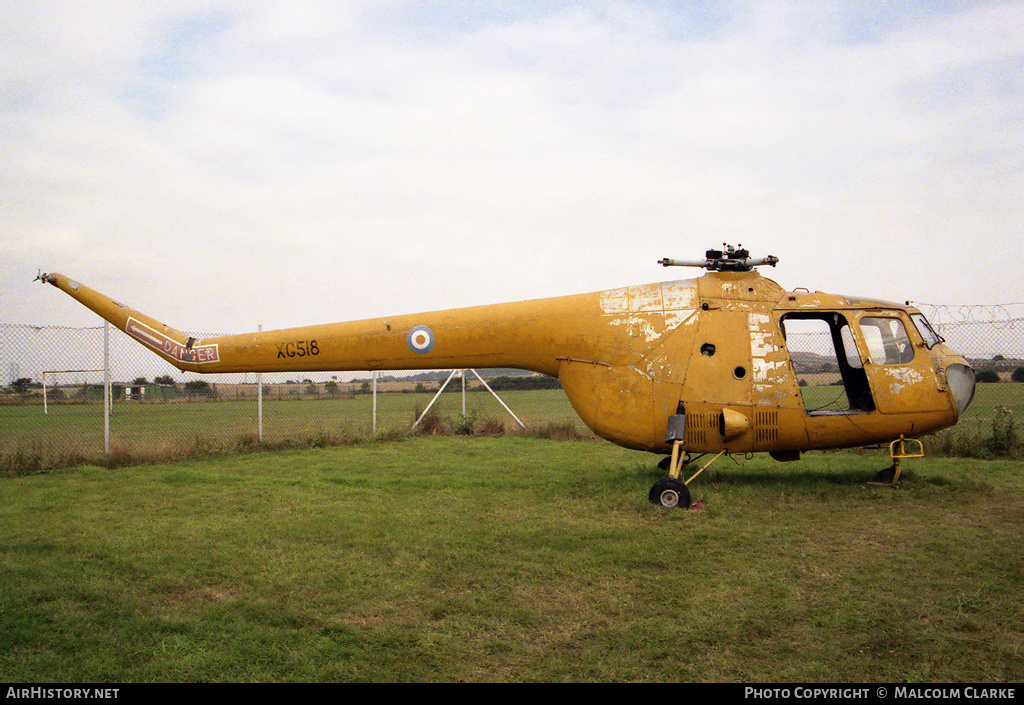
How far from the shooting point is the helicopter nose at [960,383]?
8055mm

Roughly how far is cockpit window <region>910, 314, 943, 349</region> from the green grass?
1.94m

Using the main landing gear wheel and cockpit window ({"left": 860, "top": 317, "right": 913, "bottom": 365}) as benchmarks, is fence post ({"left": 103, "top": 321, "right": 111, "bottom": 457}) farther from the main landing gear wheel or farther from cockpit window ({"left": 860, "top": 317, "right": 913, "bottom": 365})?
cockpit window ({"left": 860, "top": 317, "right": 913, "bottom": 365})

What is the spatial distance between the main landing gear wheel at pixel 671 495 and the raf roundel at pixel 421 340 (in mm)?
3405

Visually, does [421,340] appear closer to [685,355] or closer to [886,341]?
[685,355]

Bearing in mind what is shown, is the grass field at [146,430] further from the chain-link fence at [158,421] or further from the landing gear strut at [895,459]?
the landing gear strut at [895,459]

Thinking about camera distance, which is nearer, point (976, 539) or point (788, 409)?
point (976, 539)

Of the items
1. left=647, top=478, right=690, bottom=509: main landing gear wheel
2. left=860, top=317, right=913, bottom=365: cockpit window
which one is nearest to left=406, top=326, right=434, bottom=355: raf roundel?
left=647, top=478, right=690, bottom=509: main landing gear wheel

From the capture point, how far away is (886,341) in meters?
8.17

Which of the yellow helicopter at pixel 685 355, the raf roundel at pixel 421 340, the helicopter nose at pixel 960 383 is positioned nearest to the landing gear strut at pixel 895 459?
the yellow helicopter at pixel 685 355

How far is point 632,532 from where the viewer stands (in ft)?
21.2

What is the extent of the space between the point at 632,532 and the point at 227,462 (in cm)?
814

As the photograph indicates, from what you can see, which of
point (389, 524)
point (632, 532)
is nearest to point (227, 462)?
point (389, 524)
